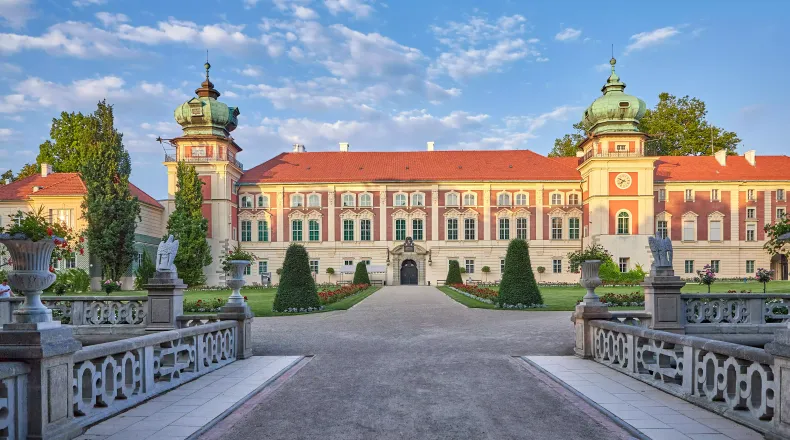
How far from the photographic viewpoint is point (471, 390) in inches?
291

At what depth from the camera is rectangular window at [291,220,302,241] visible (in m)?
46.7

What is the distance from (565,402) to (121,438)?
5.15 m

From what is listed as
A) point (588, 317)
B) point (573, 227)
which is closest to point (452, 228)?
point (573, 227)

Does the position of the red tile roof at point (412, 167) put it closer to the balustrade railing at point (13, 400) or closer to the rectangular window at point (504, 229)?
the rectangular window at point (504, 229)

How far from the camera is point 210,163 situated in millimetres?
43250

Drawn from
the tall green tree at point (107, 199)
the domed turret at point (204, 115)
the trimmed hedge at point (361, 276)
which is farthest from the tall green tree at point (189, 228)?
the trimmed hedge at point (361, 276)

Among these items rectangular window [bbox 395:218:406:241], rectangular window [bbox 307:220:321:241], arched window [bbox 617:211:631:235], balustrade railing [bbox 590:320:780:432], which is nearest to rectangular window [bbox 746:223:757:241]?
arched window [bbox 617:211:631:235]

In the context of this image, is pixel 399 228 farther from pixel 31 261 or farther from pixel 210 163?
pixel 31 261

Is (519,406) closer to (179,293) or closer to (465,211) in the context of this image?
(179,293)

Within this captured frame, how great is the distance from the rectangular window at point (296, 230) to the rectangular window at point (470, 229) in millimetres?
14761

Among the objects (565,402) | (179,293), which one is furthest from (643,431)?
(179,293)

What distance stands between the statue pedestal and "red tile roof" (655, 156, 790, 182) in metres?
39.3

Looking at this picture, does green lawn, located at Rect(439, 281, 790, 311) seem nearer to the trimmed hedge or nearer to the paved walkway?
the paved walkway

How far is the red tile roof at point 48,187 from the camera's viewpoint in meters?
36.7
